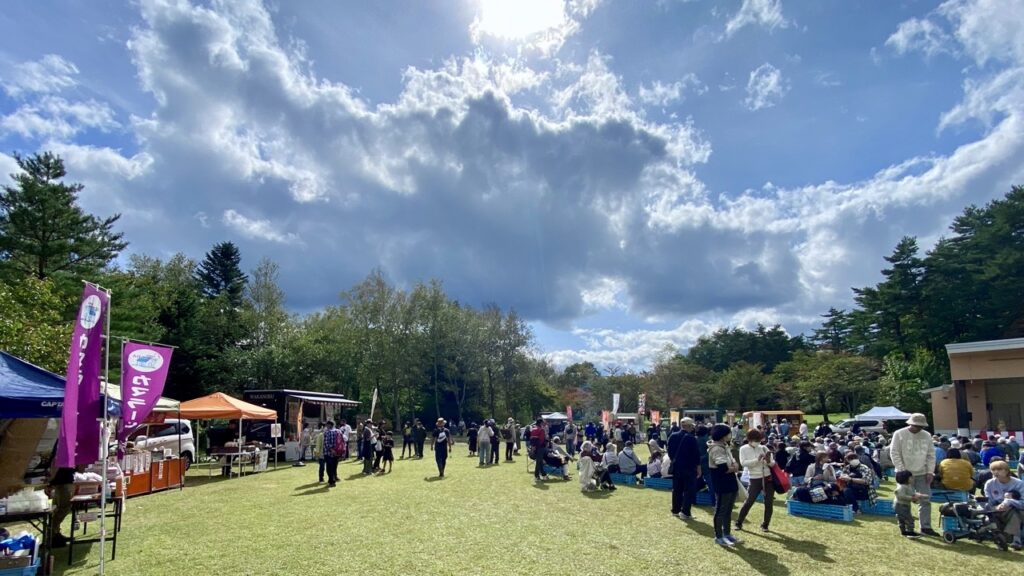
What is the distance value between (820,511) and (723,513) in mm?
2790

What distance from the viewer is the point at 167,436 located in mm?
15070

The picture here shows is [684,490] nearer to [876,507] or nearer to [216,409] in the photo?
[876,507]

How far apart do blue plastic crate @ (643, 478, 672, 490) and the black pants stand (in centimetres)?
283

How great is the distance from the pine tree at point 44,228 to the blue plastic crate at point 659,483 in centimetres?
2193

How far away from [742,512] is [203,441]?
2528 cm

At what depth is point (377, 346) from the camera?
127ft

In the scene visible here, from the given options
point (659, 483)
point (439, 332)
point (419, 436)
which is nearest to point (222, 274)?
point (439, 332)

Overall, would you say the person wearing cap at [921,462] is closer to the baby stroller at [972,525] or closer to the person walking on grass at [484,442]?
the baby stroller at [972,525]

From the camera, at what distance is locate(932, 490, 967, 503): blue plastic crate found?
977 centimetres

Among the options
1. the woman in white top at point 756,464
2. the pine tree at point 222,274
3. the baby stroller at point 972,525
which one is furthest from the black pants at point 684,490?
the pine tree at point 222,274

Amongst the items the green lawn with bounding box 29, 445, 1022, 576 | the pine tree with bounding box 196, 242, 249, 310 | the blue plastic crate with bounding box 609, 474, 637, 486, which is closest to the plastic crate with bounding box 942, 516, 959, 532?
the green lawn with bounding box 29, 445, 1022, 576

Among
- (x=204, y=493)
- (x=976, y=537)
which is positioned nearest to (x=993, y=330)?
(x=976, y=537)

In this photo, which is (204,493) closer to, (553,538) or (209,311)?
(553,538)

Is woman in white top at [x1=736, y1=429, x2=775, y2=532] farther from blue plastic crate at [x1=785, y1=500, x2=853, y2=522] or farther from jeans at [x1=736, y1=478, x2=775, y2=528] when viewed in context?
blue plastic crate at [x1=785, y1=500, x2=853, y2=522]
